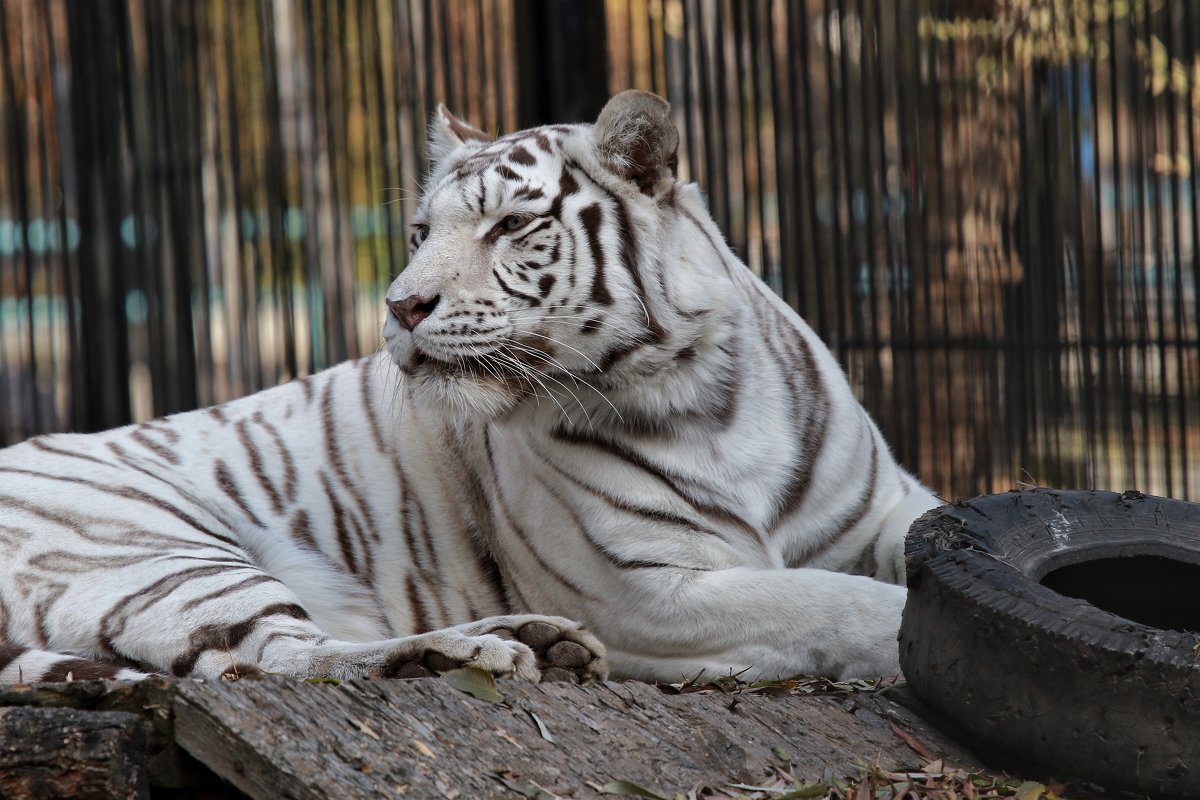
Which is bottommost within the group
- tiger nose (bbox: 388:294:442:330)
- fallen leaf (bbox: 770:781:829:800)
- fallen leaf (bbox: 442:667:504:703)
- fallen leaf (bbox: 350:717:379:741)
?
fallen leaf (bbox: 770:781:829:800)

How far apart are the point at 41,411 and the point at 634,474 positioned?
3.13 meters

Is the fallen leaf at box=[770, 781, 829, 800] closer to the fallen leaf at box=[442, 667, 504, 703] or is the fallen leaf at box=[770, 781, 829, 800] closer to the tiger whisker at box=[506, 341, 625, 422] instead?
the fallen leaf at box=[442, 667, 504, 703]

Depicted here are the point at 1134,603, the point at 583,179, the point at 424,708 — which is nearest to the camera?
the point at 424,708

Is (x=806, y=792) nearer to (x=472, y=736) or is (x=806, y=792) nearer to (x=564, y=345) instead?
(x=472, y=736)

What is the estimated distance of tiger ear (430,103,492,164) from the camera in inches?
123

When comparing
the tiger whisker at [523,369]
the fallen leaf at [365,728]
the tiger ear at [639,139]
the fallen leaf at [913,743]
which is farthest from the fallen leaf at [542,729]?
the tiger ear at [639,139]

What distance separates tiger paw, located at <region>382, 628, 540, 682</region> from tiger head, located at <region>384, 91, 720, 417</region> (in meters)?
0.65

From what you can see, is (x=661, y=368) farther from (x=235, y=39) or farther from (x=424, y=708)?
(x=235, y=39)

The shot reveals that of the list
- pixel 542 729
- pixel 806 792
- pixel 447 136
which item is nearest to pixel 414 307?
pixel 447 136

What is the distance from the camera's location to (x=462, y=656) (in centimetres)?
208

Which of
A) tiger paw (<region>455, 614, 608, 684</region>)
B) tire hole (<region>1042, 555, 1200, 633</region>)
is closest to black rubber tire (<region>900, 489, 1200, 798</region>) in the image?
tire hole (<region>1042, 555, 1200, 633</region>)

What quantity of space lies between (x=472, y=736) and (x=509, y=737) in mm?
59

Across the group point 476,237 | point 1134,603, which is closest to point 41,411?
point 476,237

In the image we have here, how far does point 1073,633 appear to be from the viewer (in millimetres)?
1973
